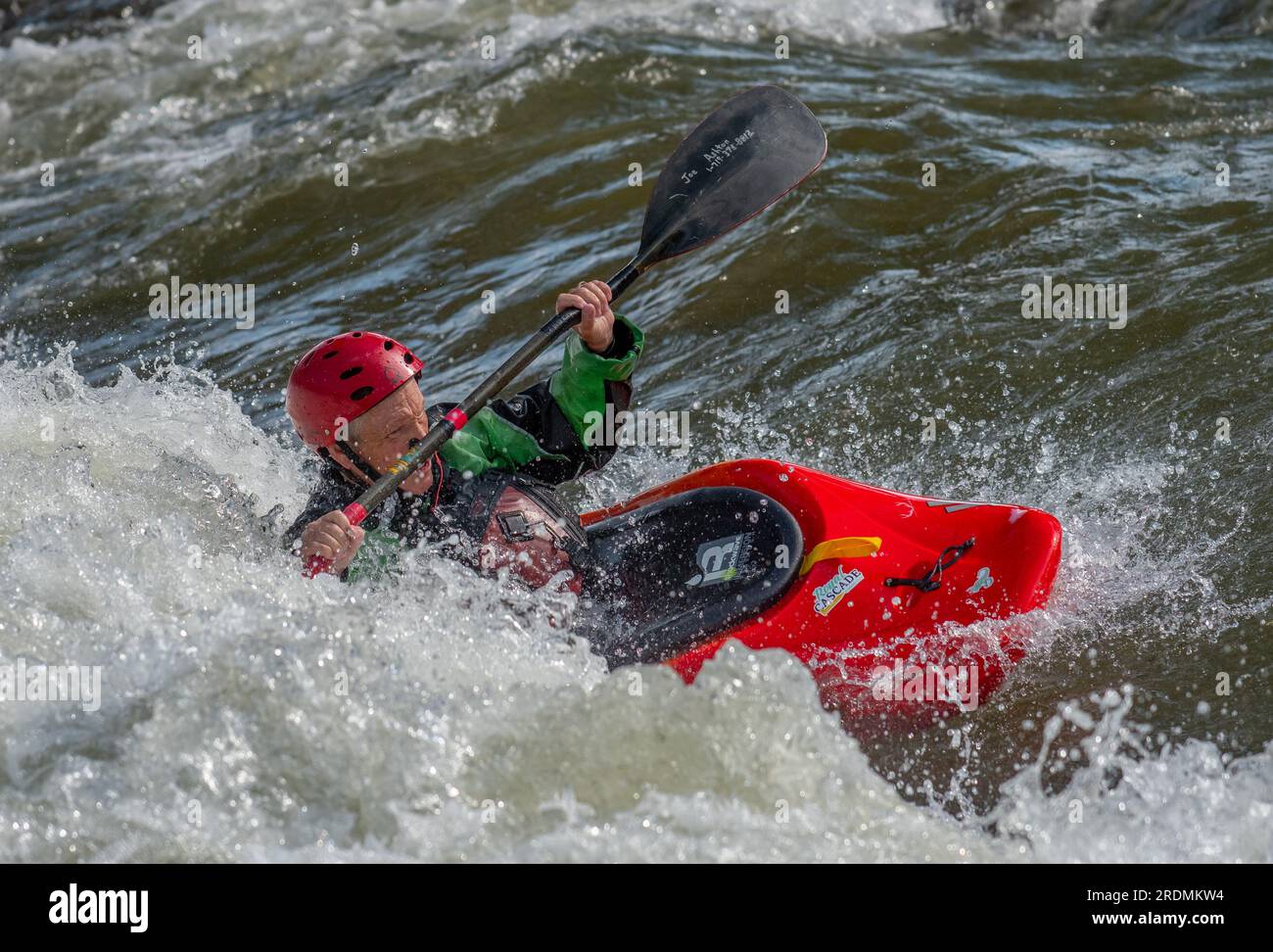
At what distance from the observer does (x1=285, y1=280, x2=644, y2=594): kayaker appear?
4.24 meters

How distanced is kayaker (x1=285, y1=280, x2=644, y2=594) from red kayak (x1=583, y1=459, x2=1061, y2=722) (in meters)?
0.27

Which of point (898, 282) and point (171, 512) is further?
point (898, 282)

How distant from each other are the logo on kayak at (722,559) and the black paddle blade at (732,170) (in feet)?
3.62

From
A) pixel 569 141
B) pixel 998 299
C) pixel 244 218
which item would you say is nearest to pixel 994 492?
pixel 998 299

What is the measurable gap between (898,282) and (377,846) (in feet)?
14.7

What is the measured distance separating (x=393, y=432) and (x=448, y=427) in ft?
Result: 0.53

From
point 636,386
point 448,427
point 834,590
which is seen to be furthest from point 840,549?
point 636,386

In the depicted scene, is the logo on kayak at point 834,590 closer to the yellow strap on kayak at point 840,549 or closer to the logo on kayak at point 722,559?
the yellow strap on kayak at point 840,549

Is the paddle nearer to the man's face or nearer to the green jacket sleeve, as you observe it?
the green jacket sleeve

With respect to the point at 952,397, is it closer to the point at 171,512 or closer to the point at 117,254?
the point at 171,512

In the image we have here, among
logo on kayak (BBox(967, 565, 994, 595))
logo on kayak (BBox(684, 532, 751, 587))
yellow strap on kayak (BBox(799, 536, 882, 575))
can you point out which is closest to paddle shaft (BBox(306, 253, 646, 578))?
logo on kayak (BBox(684, 532, 751, 587))

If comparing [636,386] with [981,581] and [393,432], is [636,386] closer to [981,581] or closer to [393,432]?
[393,432]

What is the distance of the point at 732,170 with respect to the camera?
5258mm
